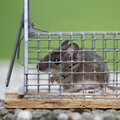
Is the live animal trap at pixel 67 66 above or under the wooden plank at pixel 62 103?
above

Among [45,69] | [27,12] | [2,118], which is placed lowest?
[2,118]

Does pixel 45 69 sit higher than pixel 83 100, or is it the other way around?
pixel 45 69

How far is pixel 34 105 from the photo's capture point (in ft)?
10.6

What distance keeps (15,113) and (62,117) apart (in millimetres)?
520

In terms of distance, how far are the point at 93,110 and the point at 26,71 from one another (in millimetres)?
823

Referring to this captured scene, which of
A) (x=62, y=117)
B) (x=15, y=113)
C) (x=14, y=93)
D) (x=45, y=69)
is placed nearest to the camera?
(x=62, y=117)

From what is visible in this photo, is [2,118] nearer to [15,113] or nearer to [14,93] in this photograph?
[15,113]

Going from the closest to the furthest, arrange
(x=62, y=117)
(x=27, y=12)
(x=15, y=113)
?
(x=62, y=117) → (x=15, y=113) → (x=27, y=12)

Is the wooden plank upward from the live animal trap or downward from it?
downward

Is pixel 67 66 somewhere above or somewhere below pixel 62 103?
above

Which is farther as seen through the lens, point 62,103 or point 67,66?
point 67,66

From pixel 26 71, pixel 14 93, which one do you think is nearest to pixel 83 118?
pixel 26 71

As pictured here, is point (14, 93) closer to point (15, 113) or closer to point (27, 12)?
point (15, 113)

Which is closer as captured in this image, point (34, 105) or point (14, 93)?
point (34, 105)
